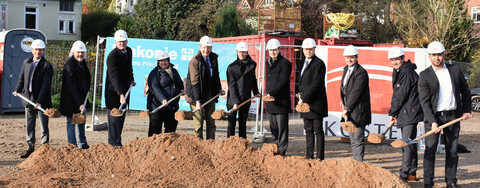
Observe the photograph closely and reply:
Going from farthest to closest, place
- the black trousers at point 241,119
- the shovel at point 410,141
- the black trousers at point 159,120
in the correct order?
the black trousers at point 241,119, the black trousers at point 159,120, the shovel at point 410,141

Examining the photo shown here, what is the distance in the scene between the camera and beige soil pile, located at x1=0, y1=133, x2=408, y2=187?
615 cm

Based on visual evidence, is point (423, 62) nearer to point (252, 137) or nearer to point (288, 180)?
point (252, 137)

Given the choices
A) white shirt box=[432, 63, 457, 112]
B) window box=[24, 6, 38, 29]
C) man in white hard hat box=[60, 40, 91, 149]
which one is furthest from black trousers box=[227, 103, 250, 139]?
window box=[24, 6, 38, 29]

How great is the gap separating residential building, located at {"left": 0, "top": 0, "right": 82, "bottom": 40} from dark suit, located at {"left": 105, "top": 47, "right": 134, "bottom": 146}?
43.8 m

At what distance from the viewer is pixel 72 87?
8.35 m

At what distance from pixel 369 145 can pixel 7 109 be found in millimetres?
10341

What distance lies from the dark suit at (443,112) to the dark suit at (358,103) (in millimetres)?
918

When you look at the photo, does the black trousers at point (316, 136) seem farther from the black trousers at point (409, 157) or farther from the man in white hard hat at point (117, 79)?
the man in white hard hat at point (117, 79)

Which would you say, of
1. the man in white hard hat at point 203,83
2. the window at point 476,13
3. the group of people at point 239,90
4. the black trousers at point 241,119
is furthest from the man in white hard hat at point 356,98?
the window at point 476,13

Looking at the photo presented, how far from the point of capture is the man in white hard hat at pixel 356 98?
24.6 ft

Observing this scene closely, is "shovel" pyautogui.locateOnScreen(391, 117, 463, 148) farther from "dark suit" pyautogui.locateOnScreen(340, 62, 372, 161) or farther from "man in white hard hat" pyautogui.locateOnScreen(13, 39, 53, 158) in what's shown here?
"man in white hard hat" pyautogui.locateOnScreen(13, 39, 53, 158)

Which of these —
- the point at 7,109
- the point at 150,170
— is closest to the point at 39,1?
the point at 7,109

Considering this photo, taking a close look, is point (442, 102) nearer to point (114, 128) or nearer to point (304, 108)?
point (304, 108)

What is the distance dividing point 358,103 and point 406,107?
666 mm
